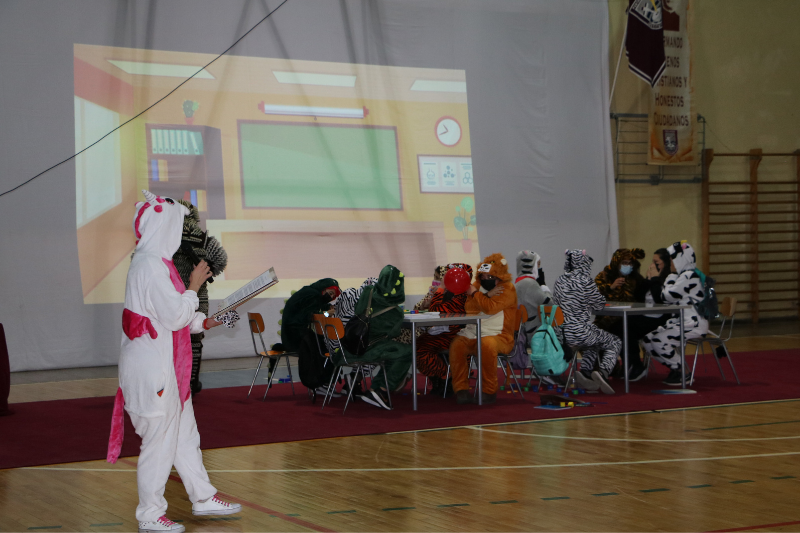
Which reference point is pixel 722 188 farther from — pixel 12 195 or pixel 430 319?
pixel 12 195

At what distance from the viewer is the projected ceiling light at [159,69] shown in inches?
365

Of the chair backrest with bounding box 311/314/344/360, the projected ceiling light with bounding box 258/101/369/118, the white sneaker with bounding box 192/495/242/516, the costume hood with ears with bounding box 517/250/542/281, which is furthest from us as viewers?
the projected ceiling light with bounding box 258/101/369/118

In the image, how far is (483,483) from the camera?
392cm

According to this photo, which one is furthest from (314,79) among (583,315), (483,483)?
(483,483)

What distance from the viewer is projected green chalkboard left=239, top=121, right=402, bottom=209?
987 centimetres

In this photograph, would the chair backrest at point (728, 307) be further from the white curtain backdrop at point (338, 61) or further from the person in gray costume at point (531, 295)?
the white curtain backdrop at point (338, 61)

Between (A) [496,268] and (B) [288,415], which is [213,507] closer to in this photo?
(B) [288,415]

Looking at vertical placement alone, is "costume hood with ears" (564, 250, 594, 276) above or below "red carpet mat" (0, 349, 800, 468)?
above

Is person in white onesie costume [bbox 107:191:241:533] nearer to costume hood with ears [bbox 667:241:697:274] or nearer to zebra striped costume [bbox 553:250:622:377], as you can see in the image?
zebra striped costume [bbox 553:250:622:377]

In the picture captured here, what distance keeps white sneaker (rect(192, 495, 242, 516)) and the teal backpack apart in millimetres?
3419

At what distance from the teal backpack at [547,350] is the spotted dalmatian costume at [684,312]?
1.09 metres

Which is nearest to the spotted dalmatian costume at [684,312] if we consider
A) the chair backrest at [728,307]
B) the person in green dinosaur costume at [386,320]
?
the chair backrest at [728,307]

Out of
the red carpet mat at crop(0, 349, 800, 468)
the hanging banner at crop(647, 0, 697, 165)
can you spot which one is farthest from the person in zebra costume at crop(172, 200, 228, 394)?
the hanging banner at crop(647, 0, 697, 165)

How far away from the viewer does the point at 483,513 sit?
11.2ft
